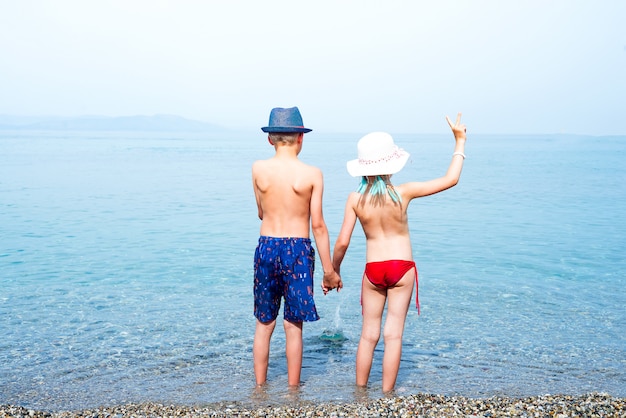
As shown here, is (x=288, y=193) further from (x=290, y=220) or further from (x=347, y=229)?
(x=347, y=229)

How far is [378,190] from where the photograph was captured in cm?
488

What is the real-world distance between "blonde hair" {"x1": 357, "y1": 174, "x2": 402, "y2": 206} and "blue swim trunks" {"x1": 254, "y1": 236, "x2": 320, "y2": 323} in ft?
2.03

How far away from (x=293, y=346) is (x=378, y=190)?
60.2 inches

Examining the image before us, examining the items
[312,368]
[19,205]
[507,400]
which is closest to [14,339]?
[312,368]

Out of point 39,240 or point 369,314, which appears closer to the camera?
point 369,314

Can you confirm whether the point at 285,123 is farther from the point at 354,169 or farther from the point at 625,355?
the point at 625,355

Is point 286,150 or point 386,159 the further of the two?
point 286,150

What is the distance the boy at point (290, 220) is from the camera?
16.6ft

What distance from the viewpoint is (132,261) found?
11547 mm

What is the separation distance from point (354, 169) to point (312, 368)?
2.34 m

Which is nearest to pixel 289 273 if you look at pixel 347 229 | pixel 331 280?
pixel 331 280

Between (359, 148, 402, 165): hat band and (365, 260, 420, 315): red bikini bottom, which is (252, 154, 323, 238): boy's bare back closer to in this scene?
(359, 148, 402, 165): hat band

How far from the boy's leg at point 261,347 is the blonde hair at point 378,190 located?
1355mm

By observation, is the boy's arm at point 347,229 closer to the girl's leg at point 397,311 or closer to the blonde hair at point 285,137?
the girl's leg at point 397,311
